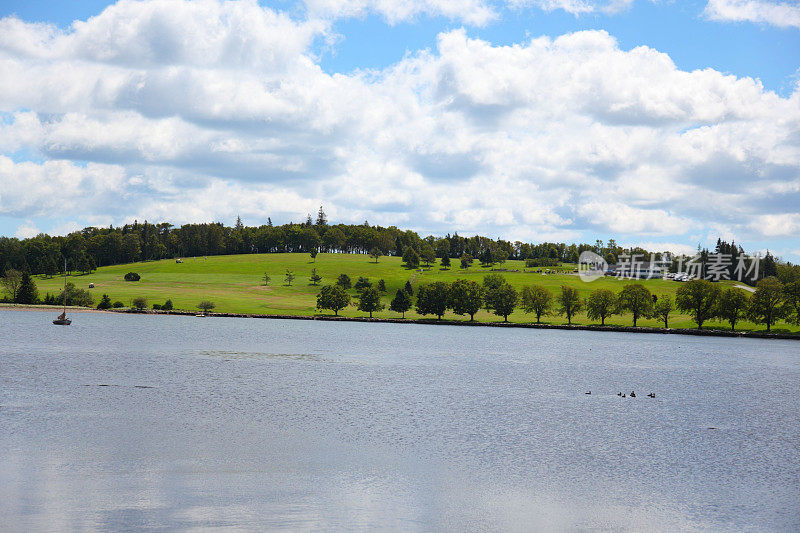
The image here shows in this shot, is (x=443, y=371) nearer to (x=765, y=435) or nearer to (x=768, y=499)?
(x=765, y=435)

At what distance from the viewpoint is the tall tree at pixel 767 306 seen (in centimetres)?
15962

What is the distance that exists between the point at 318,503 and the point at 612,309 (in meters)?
166

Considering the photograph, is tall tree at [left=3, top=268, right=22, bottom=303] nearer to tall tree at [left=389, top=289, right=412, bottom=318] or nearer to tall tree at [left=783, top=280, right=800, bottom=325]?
tall tree at [left=389, top=289, right=412, bottom=318]

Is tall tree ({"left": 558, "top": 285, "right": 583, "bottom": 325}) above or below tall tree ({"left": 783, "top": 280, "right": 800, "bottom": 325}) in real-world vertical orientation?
below

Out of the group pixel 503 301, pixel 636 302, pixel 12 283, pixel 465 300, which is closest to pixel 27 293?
pixel 12 283

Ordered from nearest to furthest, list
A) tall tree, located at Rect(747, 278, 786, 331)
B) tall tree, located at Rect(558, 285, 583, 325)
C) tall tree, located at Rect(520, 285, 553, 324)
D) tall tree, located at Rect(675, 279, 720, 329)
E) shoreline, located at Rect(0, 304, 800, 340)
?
tall tree, located at Rect(747, 278, 786, 331) < tall tree, located at Rect(675, 279, 720, 329) < shoreline, located at Rect(0, 304, 800, 340) < tall tree, located at Rect(520, 285, 553, 324) < tall tree, located at Rect(558, 285, 583, 325)

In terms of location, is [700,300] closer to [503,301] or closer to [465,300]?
[503,301]

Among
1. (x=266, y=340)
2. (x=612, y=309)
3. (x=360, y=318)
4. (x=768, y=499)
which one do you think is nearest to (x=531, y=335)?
(x=612, y=309)

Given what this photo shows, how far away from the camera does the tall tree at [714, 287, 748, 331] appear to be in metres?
164

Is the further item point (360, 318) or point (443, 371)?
point (360, 318)

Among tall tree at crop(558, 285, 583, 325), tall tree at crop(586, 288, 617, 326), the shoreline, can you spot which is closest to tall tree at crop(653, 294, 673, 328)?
the shoreline

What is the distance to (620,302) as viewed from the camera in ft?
590

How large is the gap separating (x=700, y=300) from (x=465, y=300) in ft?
198

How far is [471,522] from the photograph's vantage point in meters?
27.0
